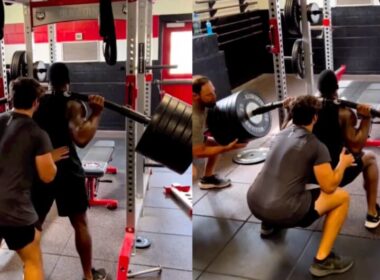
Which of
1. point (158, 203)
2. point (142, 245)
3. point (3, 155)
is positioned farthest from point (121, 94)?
point (3, 155)

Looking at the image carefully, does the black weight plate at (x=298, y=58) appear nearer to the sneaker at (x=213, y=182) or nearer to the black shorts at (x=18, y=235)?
the sneaker at (x=213, y=182)

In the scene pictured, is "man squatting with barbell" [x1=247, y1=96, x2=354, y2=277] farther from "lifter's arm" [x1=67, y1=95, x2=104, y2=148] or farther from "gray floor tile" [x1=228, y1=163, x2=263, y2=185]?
"lifter's arm" [x1=67, y1=95, x2=104, y2=148]

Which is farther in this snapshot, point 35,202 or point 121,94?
→ point 121,94

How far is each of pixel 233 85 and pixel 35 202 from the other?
1761mm

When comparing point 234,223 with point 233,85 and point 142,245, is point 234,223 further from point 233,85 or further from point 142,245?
point 233,85

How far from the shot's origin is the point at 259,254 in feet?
7.87

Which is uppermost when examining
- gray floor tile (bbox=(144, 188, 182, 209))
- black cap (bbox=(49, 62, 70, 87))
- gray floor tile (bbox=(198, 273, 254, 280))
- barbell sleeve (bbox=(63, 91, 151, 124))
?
black cap (bbox=(49, 62, 70, 87))

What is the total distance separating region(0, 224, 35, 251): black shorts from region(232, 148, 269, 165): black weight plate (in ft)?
4.47

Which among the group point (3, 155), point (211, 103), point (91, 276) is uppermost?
point (211, 103)

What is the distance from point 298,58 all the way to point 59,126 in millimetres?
1507

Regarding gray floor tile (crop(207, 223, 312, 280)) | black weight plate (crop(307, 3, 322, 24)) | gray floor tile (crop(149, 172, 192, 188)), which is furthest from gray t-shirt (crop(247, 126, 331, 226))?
gray floor tile (crop(149, 172, 192, 188))

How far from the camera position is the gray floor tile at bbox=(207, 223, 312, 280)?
7.41 ft

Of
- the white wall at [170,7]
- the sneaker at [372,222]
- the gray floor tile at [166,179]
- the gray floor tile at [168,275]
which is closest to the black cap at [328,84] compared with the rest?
the sneaker at [372,222]

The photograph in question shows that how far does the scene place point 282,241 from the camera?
249cm
